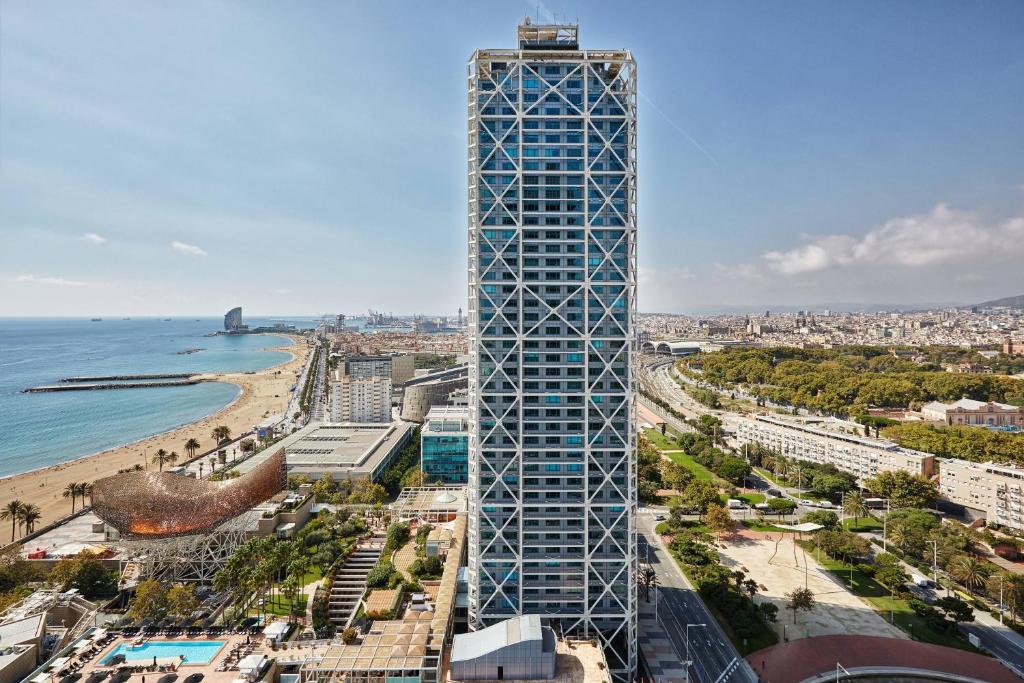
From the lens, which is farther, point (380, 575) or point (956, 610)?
point (380, 575)

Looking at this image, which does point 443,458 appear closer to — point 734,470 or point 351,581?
point 351,581

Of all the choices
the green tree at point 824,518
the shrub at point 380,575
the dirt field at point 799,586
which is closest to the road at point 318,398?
the shrub at point 380,575

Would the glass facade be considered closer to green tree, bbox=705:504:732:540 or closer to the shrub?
the shrub

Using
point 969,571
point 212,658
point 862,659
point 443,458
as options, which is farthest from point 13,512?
point 969,571

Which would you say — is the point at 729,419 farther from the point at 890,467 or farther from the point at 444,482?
the point at 444,482

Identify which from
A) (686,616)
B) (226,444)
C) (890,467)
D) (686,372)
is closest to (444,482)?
(686,616)
